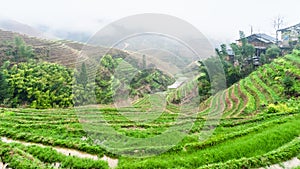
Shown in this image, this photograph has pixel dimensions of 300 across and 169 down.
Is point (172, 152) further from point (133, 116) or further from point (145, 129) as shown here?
point (133, 116)

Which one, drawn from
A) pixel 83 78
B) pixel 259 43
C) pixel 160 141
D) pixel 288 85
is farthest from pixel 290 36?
pixel 160 141

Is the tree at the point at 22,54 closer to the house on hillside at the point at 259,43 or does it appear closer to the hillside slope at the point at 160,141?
the hillside slope at the point at 160,141

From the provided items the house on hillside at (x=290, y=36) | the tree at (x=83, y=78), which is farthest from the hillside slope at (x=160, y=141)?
the house on hillside at (x=290, y=36)

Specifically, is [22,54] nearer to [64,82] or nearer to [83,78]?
[64,82]

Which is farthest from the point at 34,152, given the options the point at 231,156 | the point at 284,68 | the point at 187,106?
the point at 284,68

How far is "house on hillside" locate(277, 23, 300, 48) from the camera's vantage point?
30444 millimetres

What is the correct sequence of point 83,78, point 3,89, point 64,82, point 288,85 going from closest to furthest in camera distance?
point 83,78 → point 288,85 → point 3,89 → point 64,82

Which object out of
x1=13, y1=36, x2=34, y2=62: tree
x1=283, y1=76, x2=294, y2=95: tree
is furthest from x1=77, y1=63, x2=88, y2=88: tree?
x1=13, y1=36, x2=34, y2=62: tree

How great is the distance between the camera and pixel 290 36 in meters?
31.5

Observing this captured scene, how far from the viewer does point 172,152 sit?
7.45 meters

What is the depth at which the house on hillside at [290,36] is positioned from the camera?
30.4 m

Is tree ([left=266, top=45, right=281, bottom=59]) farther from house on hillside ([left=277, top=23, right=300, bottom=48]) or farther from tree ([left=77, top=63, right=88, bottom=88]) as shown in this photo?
tree ([left=77, top=63, right=88, bottom=88])

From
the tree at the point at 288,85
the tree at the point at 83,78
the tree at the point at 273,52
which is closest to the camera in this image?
the tree at the point at 83,78

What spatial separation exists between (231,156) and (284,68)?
1471cm
